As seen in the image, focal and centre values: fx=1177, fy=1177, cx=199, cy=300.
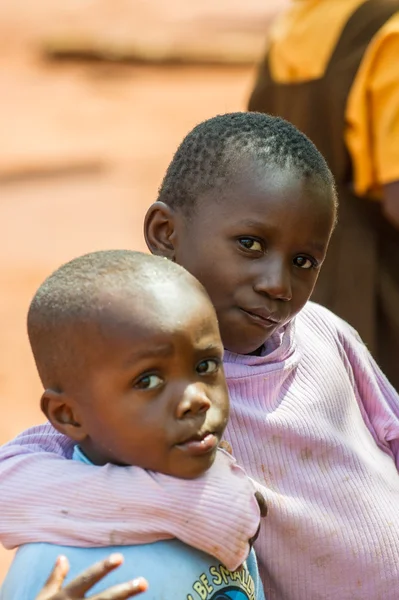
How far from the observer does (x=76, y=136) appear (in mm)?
13422

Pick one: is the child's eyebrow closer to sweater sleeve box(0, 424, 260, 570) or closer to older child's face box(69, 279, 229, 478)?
older child's face box(69, 279, 229, 478)

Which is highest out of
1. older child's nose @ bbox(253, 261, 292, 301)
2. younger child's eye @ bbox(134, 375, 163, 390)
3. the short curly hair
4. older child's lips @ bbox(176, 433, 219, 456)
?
the short curly hair

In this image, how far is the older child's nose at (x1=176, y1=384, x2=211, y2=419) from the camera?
5.99 feet

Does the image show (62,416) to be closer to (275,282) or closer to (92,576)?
(92,576)

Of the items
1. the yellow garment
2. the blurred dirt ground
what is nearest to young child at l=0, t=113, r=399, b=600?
the yellow garment

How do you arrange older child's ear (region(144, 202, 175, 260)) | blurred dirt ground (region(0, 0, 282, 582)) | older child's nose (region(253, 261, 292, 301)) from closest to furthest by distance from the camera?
older child's nose (region(253, 261, 292, 301)), older child's ear (region(144, 202, 175, 260)), blurred dirt ground (region(0, 0, 282, 582))

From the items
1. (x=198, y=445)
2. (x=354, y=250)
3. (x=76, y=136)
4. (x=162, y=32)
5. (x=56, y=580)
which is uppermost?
(x=198, y=445)

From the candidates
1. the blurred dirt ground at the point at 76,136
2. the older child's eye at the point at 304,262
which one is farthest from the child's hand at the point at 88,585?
the blurred dirt ground at the point at 76,136

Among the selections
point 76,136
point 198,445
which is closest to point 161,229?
point 198,445

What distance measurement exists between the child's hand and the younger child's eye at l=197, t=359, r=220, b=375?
0.33 metres

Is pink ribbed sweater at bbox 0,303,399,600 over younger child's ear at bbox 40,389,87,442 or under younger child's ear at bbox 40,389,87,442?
under

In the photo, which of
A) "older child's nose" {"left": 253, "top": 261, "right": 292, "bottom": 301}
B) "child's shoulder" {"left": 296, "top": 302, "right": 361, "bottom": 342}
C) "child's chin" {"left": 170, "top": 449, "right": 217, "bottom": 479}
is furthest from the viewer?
"child's shoulder" {"left": 296, "top": 302, "right": 361, "bottom": 342}

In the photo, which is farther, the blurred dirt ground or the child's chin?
the blurred dirt ground

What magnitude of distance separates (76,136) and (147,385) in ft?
38.8
